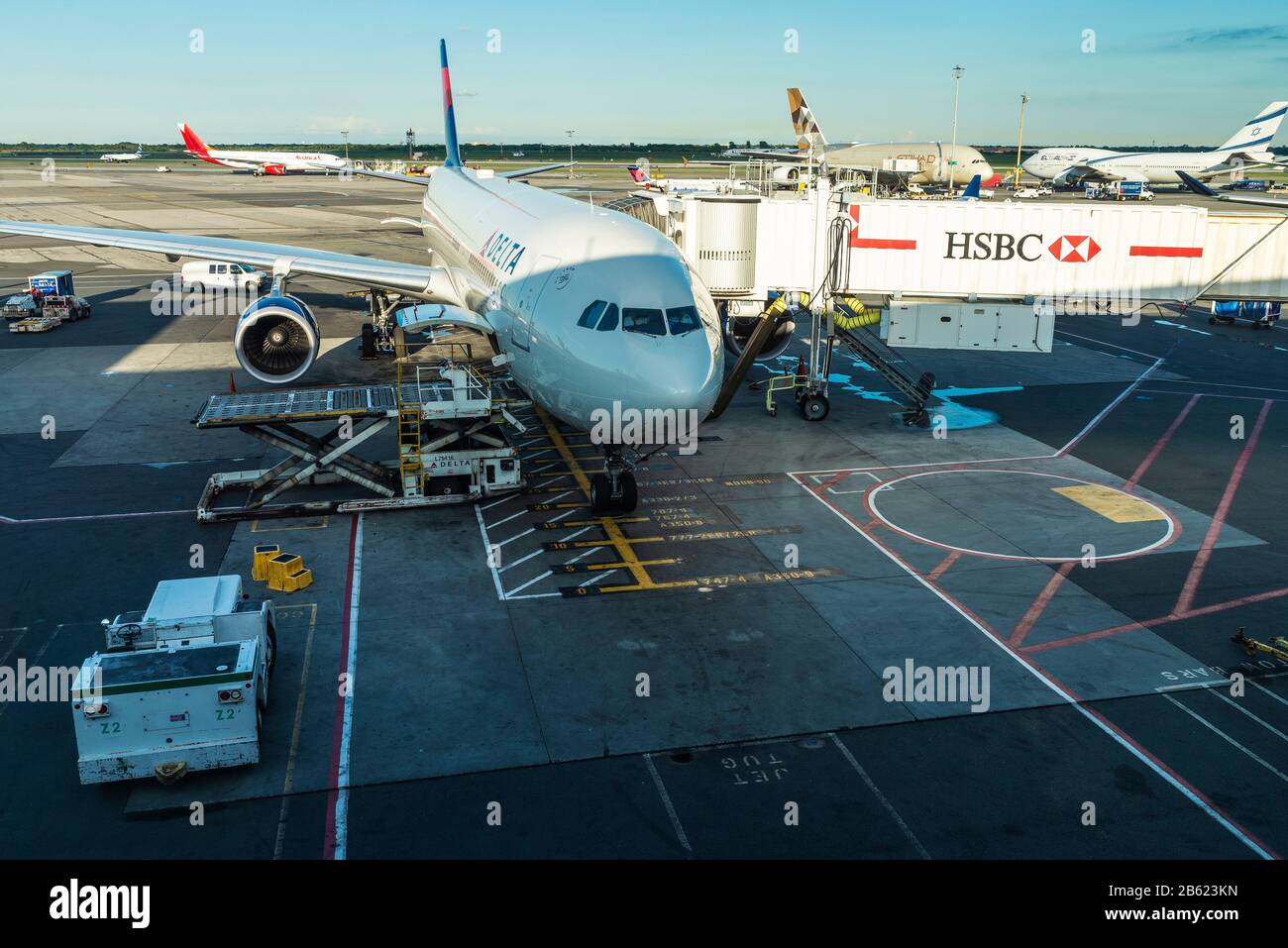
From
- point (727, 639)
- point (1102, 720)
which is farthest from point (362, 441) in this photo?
point (1102, 720)

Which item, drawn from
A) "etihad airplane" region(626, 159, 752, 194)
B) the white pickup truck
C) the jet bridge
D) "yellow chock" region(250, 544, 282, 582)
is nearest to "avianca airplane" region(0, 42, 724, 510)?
the jet bridge

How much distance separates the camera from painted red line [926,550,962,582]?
20002 mm

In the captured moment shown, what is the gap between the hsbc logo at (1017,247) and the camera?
3034 centimetres

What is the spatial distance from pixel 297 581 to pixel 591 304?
7.98 m

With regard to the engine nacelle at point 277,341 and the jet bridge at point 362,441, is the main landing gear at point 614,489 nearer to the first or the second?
the jet bridge at point 362,441

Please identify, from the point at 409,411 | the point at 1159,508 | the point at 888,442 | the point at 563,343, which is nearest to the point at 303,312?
the point at 409,411

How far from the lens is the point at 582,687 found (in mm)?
15602

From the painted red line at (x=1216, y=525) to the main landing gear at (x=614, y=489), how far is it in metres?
11.5

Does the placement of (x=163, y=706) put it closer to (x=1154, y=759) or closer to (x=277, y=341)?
(x=1154, y=759)

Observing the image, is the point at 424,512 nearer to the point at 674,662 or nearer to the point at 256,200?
the point at 674,662

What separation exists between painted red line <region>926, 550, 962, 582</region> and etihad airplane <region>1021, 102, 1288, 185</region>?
9608cm

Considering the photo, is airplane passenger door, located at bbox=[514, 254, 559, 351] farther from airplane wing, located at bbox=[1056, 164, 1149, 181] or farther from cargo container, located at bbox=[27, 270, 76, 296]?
airplane wing, located at bbox=[1056, 164, 1149, 181]

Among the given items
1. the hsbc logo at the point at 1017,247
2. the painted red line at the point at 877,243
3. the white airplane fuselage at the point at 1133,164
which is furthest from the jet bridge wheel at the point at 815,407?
the white airplane fuselage at the point at 1133,164
